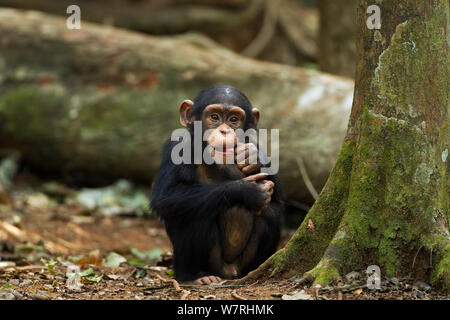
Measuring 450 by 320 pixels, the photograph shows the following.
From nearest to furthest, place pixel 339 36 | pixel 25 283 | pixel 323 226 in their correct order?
pixel 323 226 → pixel 25 283 → pixel 339 36

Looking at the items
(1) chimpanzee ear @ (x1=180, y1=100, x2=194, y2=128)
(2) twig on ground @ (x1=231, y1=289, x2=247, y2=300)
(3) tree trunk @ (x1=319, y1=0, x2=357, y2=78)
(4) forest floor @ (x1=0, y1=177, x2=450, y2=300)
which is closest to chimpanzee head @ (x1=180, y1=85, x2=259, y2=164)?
(1) chimpanzee ear @ (x1=180, y1=100, x2=194, y2=128)

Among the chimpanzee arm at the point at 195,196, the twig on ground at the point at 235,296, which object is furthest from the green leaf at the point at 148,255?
the twig on ground at the point at 235,296

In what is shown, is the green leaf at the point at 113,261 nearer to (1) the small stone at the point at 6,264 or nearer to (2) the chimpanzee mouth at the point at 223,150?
(1) the small stone at the point at 6,264

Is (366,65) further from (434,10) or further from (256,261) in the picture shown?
(256,261)

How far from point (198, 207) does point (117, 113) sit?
366 cm

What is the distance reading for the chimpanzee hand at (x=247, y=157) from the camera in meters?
4.48

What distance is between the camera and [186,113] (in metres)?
5.08

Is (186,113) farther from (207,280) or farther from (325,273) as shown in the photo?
(325,273)

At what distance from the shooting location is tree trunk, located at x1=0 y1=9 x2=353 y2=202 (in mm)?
7500

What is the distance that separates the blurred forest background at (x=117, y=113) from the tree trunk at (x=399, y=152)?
10.0 ft

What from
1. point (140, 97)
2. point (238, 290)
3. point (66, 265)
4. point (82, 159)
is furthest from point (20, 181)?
point (238, 290)

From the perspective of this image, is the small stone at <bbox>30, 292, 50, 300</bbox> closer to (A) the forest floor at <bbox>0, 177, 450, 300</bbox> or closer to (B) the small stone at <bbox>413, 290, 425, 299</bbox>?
(A) the forest floor at <bbox>0, 177, 450, 300</bbox>

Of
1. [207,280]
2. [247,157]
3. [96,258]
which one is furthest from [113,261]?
[247,157]

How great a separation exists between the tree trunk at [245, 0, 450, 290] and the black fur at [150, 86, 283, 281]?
40.8 inches
